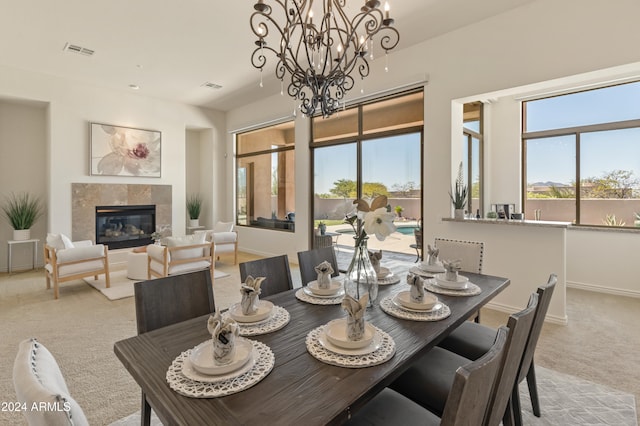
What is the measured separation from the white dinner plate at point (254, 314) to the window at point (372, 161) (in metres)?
2.48

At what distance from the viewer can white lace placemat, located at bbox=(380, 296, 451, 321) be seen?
1549 mm

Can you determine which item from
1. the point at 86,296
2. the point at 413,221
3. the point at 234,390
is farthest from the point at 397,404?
the point at 86,296

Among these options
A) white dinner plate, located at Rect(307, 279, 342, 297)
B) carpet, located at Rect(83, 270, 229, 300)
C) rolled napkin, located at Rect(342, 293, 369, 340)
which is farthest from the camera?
carpet, located at Rect(83, 270, 229, 300)

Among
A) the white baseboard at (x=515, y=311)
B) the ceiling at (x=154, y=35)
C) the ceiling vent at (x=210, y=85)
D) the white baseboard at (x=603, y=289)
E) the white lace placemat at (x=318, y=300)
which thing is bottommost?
the white baseboard at (x=515, y=311)

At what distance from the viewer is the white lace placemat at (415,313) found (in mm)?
1549

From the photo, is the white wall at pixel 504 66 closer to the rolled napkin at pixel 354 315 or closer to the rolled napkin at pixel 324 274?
the rolled napkin at pixel 324 274

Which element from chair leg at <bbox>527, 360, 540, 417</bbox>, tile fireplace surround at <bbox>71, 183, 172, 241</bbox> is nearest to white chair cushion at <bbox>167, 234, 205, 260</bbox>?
tile fireplace surround at <bbox>71, 183, 172, 241</bbox>

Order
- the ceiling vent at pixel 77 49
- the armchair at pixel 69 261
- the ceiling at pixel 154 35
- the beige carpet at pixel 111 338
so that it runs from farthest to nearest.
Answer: the ceiling vent at pixel 77 49 < the armchair at pixel 69 261 < the ceiling at pixel 154 35 < the beige carpet at pixel 111 338

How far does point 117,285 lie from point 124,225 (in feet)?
7.67

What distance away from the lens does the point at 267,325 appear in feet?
4.81

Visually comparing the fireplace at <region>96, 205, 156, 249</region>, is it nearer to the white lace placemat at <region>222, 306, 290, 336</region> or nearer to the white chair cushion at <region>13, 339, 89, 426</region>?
the white lace placemat at <region>222, 306, 290, 336</region>

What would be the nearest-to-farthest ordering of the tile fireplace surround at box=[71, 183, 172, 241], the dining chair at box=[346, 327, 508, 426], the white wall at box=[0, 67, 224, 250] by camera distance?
the dining chair at box=[346, 327, 508, 426] < the white wall at box=[0, 67, 224, 250] < the tile fireplace surround at box=[71, 183, 172, 241]

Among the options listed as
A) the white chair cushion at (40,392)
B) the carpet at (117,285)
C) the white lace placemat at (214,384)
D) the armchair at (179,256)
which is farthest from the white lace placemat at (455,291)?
the carpet at (117,285)

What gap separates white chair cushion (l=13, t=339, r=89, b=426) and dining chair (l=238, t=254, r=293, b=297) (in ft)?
3.90
